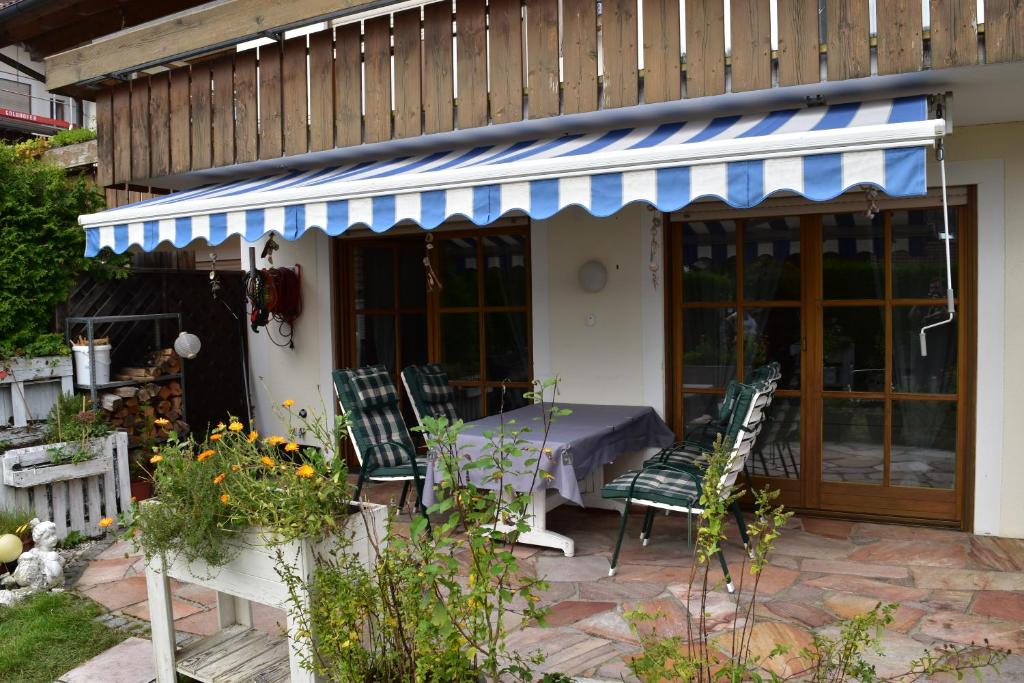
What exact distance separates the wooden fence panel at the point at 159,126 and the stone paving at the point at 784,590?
3.41 m

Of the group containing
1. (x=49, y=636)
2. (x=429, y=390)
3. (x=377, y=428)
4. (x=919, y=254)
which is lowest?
(x=49, y=636)

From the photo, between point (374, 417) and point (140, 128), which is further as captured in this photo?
point (140, 128)

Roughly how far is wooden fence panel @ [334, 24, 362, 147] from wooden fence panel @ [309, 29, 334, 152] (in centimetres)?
6

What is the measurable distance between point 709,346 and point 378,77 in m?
3.43

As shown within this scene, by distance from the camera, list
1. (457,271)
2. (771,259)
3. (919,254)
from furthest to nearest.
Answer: (457,271), (771,259), (919,254)

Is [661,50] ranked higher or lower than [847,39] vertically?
higher

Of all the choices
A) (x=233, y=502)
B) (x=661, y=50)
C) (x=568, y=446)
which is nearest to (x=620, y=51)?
(x=661, y=50)

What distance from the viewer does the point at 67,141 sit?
9289 millimetres

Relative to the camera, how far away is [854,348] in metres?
6.37

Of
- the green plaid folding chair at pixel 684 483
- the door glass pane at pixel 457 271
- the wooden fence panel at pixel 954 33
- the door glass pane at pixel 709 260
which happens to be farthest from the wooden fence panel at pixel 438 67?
the wooden fence panel at pixel 954 33

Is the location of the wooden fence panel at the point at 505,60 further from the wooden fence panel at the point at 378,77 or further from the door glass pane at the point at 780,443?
the door glass pane at the point at 780,443

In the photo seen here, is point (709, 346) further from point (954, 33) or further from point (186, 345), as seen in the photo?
point (186, 345)

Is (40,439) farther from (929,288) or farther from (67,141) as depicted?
(929,288)

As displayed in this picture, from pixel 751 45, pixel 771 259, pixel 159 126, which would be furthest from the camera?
pixel 159 126
